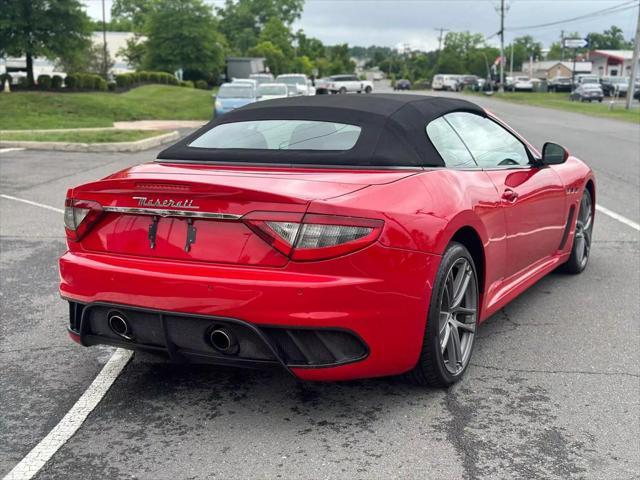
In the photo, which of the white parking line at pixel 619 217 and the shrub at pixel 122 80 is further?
the shrub at pixel 122 80

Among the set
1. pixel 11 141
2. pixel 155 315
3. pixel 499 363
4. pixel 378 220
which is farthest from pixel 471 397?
pixel 11 141

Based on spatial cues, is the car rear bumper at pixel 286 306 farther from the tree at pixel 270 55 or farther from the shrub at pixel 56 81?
the tree at pixel 270 55

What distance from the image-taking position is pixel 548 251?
227 inches

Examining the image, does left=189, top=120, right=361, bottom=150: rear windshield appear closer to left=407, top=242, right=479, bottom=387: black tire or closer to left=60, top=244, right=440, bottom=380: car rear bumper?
left=407, top=242, right=479, bottom=387: black tire

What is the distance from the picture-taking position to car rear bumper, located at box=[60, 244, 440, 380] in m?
3.49

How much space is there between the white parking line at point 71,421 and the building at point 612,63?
401 ft

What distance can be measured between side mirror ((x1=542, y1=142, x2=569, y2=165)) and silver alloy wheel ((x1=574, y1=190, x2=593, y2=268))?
1.01m

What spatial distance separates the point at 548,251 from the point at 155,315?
10.4ft

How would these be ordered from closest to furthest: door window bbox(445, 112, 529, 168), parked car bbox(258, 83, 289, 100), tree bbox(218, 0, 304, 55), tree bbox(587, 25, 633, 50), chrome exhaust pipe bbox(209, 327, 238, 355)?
chrome exhaust pipe bbox(209, 327, 238, 355)
door window bbox(445, 112, 529, 168)
parked car bbox(258, 83, 289, 100)
tree bbox(218, 0, 304, 55)
tree bbox(587, 25, 633, 50)

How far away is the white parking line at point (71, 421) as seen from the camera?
3313 millimetres

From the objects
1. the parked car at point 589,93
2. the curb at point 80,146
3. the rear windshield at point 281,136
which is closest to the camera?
the rear windshield at point 281,136

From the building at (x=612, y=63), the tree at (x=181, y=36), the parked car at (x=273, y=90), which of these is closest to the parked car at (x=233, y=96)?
the parked car at (x=273, y=90)

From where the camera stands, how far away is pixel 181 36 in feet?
201

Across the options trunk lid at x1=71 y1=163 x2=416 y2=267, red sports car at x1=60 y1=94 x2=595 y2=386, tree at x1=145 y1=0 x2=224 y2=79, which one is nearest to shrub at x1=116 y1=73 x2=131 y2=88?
tree at x1=145 y1=0 x2=224 y2=79
